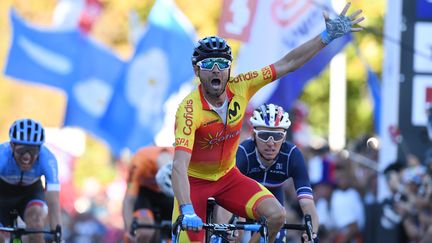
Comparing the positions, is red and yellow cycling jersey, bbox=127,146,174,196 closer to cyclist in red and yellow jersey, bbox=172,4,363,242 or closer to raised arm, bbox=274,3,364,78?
cyclist in red and yellow jersey, bbox=172,4,363,242

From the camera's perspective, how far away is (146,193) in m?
16.5

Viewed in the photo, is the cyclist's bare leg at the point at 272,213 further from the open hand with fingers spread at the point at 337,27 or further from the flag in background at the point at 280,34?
the flag in background at the point at 280,34

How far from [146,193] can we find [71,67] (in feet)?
38.6

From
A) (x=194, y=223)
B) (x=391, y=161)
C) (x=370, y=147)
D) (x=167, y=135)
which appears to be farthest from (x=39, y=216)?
(x=167, y=135)

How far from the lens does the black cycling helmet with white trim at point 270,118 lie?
43.2 ft

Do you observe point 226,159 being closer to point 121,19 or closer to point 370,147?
point 370,147

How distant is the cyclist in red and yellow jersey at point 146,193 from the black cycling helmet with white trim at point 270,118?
2744 millimetres

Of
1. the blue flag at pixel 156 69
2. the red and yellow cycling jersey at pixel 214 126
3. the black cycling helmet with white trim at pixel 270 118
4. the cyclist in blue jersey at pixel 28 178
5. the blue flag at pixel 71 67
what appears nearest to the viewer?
the red and yellow cycling jersey at pixel 214 126

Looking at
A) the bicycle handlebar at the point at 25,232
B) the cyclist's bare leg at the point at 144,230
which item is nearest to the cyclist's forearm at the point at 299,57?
the bicycle handlebar at the point at 25,232

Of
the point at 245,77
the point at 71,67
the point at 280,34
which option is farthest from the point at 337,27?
the point at 71,67

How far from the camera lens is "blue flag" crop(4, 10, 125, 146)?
88.8ft

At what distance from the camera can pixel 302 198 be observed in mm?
12891

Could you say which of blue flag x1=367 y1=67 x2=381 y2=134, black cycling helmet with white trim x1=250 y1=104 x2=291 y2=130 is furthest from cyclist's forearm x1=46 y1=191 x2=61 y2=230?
blue flag x1=367 y1=67 x2=381 y2=134

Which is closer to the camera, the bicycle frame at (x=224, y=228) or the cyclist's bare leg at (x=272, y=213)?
the bicycle frame at (x=224, y=228)
